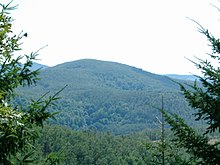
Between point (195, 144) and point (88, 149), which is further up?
point (195, 144)

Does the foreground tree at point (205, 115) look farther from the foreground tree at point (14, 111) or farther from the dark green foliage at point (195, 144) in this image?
the foreground tree at point (14, 111)

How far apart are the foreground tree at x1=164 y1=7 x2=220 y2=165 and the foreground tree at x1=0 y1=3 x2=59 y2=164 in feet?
8.51

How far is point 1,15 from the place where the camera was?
4.82 metres

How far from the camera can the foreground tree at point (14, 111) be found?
15.5 ft

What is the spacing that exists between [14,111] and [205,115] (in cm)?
361

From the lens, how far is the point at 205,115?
6.34 metres

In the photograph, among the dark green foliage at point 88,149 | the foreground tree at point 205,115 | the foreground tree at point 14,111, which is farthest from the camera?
the dark green foliage at point 88,149

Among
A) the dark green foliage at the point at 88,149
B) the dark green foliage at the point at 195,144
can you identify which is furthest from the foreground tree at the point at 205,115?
the dark green foliage at the point at 88,149

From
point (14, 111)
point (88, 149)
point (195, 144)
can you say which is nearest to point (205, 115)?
point (195, 144)

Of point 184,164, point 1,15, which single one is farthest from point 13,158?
point 184,164

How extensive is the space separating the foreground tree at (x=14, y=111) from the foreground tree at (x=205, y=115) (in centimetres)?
259

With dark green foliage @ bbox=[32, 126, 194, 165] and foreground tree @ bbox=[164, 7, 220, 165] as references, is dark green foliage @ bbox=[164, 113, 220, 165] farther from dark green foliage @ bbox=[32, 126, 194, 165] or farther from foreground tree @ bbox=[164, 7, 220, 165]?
dark green foliage @ bbox=[32, 126, 194, 165]

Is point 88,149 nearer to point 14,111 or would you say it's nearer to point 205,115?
point 205,115

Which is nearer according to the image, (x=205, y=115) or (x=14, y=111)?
(x=14, y=111)
